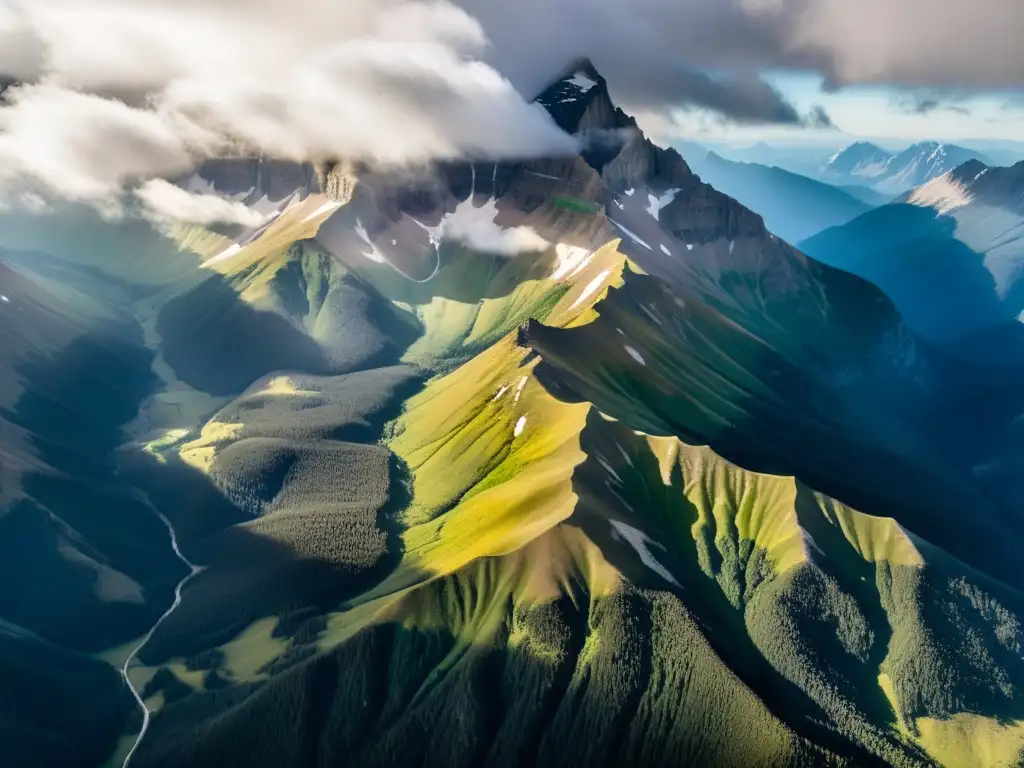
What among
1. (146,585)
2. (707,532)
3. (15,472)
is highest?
(707,532)

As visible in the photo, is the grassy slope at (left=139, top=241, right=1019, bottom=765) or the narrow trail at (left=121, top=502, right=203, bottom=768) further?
the narrow trail at (left=121, top=502, right=203, bottom=768)

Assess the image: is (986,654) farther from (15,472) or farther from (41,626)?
(15,472)

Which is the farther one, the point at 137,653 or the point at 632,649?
the point at 137,653

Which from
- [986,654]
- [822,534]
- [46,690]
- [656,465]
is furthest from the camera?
[656,465]

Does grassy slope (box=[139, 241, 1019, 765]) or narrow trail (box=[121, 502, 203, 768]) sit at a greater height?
grassy slope (box=[139, 241, 1019, 765])

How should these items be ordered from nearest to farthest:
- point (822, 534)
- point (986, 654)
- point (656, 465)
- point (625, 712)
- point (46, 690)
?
point (625, 712) < point (46, 690) < point (986, 654) < point (822, 534) < point (656, 465)

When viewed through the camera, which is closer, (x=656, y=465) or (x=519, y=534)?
(x=519, y=534)

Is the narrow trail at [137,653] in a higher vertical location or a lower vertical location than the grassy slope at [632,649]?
lower

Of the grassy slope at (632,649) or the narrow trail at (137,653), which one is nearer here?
the grassy slope at (632,649)

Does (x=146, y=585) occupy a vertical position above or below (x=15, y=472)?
below

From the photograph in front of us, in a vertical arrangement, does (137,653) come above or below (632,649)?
below

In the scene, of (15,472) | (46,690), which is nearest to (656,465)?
(46,690)
